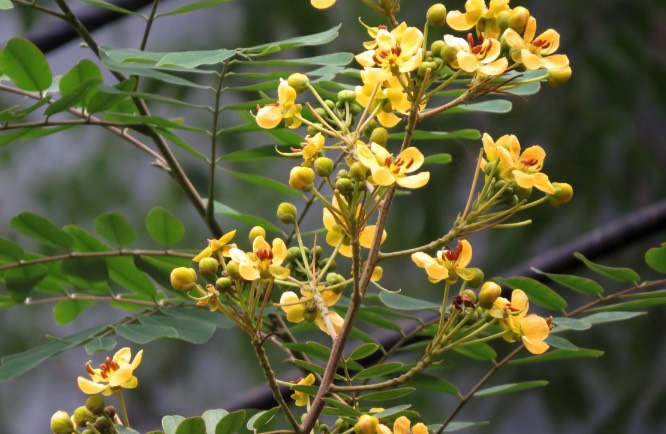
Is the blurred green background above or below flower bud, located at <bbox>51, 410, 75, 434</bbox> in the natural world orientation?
below

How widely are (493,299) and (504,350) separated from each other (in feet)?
4.02

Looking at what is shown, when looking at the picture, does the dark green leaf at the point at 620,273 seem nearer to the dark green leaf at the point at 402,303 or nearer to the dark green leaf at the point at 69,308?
the dark green leaf at the point at 402,303

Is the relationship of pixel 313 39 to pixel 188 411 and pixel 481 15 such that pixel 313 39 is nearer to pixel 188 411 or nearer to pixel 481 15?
pixel 481 15

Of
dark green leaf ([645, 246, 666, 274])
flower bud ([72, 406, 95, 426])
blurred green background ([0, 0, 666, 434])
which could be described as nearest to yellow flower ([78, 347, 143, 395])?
flower bud ([72, 406, 95, 426])

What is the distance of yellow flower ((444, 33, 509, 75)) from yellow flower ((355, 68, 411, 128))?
3cm

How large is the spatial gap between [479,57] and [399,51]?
38 mm

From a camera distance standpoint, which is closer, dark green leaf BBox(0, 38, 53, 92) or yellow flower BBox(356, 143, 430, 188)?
yellow flower BBox(356, 143, 430, 188)

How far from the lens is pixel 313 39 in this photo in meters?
0.55

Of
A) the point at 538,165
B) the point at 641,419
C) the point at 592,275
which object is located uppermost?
the point at 538,165

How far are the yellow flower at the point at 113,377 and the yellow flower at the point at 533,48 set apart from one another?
22 centimetres

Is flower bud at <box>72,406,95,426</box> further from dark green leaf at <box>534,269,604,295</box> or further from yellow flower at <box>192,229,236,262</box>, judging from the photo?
dark green leaf at <box>534,269,604,295</box>

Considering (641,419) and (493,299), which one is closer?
(493,299)

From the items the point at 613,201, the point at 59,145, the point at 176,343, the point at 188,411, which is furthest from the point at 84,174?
the point at 613,201

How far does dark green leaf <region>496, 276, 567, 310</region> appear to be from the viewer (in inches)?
22.5
